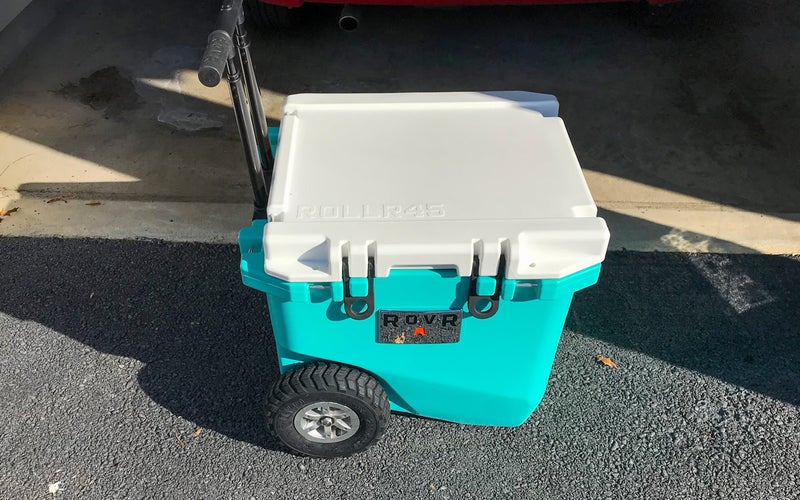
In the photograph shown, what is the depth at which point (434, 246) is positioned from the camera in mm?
1648

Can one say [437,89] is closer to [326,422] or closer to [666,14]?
[666,14]

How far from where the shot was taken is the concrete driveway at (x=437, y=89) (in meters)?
3.23

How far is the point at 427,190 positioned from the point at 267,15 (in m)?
2.98

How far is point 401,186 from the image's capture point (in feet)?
6.16

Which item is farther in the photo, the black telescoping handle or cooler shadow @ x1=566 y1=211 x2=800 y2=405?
cooler shadow @ x1=566 y1=211 x2=800 y2=405

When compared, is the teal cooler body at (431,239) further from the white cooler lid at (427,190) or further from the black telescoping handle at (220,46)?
the black telescoping handle at (220,46)

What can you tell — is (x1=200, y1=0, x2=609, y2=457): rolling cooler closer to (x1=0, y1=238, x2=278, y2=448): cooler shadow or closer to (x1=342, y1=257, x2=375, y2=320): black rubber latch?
(x1=342, y1=257, x2=375, y2=320): black rubber latch

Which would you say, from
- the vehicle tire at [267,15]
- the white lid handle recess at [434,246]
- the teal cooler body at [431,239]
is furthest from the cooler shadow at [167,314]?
the vehicle tire at [267,15]

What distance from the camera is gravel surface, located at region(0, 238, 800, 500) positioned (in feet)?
7.41

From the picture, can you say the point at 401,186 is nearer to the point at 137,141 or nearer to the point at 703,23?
the point at 137,141

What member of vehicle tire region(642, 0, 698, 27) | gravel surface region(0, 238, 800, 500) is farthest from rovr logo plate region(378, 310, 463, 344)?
vehicle tire region(642, 0, 698, 27)

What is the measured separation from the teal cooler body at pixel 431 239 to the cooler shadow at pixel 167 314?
55 centimetres

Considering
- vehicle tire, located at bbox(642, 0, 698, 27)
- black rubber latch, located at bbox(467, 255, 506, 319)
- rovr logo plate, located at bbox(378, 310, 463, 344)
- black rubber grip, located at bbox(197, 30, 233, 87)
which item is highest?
black rubber grip, located at bbox(197, 30, 233, 87)

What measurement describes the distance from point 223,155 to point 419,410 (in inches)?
77.4
